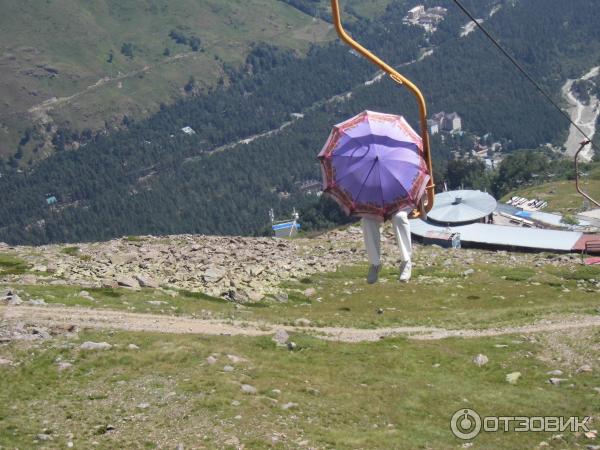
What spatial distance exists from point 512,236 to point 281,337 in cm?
6631

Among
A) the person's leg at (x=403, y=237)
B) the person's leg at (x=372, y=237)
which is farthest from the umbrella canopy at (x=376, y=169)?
the person's leg at (x=372, y=237)

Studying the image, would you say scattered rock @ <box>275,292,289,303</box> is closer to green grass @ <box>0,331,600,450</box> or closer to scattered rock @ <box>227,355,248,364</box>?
green grass @ <box>0,331,600,450</box>

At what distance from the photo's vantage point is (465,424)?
148ft

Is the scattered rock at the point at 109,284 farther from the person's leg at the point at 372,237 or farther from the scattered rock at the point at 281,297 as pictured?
the person's leg at the point at 372,237

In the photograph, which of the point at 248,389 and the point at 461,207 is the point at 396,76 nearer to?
the point at 248,389

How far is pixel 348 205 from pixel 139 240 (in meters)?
66.1

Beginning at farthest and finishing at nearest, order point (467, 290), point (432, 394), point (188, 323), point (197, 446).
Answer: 1. point (467, 290)
2. point (188, 323)
3. point (432, 394)
4. point (197, 446)

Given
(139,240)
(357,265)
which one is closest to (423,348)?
(357,265)

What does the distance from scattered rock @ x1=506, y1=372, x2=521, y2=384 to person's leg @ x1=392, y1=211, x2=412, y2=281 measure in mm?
19699

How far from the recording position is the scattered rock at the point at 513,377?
169 feet

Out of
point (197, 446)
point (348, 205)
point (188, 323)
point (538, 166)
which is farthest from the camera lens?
point (538, 166)

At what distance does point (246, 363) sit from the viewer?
5166 centimetres

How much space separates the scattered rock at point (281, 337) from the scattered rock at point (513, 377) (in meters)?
13.1

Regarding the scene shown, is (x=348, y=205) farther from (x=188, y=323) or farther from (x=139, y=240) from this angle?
(x=139, y=240)
